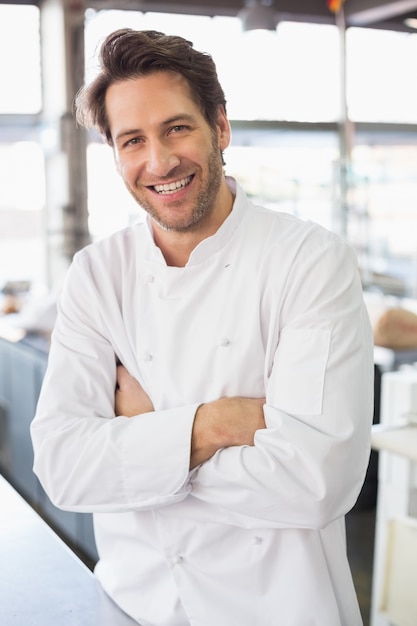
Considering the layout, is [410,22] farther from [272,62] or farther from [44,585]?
[44,585]

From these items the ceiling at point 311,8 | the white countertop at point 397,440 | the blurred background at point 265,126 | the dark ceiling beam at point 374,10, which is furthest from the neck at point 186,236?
the dark ceiling beam at point 374,10

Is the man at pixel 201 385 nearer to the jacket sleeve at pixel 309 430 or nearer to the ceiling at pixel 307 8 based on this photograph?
the jacket sleeve at pixel 309 430

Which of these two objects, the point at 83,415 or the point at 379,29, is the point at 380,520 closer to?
the point at 83,415

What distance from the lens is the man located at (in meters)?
1.16

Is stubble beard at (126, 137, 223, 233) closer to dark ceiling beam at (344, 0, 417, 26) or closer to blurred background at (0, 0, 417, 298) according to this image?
blurred background at (0, 0, 417, 298)

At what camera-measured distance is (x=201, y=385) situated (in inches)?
50.6

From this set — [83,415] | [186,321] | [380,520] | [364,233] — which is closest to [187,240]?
[186,321]

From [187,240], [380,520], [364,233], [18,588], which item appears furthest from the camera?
[364,233]

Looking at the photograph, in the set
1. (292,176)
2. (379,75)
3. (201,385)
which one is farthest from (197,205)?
(379,75)

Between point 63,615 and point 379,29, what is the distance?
24.6 ft

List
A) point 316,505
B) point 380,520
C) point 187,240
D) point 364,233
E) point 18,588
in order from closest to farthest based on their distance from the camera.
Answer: point 316,505 < point 18,588 < point 187,240 < point 380,520 < point 364,233

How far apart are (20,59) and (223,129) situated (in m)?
5.56

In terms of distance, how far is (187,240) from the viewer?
1.36m

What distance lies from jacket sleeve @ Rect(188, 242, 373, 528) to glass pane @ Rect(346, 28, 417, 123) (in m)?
6.64
